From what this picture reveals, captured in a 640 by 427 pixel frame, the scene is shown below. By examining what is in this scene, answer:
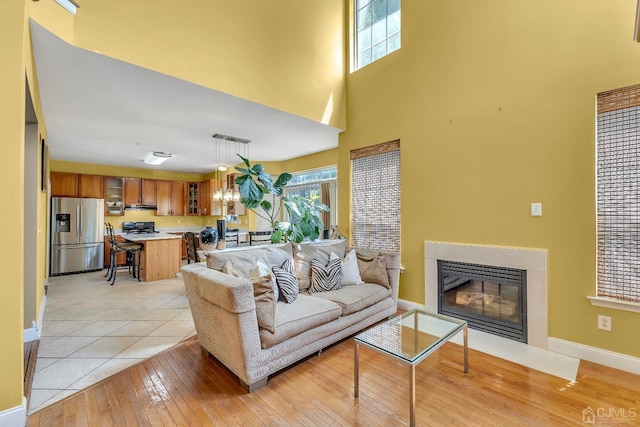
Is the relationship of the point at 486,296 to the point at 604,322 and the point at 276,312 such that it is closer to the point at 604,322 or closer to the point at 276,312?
the point at 604,322

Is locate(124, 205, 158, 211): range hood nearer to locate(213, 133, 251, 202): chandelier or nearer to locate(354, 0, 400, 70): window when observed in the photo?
locate(213, 133, 251, 202): chandelier

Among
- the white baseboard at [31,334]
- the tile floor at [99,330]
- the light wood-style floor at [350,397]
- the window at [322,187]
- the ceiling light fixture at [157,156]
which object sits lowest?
the light wood-style floor at [350,397]

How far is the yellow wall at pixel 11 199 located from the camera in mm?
1669

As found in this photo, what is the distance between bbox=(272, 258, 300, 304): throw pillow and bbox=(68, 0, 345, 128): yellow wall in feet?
6.50

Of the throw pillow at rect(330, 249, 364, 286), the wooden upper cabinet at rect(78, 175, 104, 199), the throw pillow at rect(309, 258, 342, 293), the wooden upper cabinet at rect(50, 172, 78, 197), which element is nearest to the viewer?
the throw pillow at rect(309, 258, 342, 293)

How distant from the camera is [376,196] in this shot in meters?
4.13

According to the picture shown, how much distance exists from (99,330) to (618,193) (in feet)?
17.0

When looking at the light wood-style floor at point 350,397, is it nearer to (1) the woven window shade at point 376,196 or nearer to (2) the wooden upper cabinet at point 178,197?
(1) the woven window shade at point 376,196

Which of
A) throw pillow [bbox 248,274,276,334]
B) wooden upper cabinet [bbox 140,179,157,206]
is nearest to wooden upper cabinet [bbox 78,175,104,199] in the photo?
wooden upper cabinet [bbox 140,179,157,206]

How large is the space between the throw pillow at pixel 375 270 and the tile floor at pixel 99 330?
6.81ft

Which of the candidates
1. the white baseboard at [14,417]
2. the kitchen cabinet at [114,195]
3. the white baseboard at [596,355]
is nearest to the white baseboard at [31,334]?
the white baseboard at [14,417]

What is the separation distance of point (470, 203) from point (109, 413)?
3.60 meters

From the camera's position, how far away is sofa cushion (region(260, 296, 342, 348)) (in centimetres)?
212

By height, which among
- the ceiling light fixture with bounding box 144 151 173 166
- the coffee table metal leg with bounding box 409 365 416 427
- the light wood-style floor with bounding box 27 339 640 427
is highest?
the ceiling light fixture with bounding box 144 151 173 166
